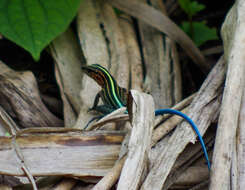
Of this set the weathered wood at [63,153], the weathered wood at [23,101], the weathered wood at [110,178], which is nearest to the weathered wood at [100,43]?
the weathered wood at [23,101]

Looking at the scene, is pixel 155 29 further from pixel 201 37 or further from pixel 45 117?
pixel 45 117

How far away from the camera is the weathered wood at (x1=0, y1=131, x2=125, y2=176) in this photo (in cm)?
146

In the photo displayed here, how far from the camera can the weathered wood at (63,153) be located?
1.46 metres

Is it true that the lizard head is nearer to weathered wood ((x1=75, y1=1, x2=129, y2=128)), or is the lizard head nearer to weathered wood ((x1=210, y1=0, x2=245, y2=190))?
weathered wood ((x1=75, y1=1, x2=129, y2=128))

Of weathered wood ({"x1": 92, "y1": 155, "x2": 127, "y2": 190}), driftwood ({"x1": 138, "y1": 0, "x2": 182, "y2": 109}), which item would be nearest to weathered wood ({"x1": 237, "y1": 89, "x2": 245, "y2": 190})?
weathered wood ({"x1": 92, "y1": 155, "x2": 127, "y2": 190})

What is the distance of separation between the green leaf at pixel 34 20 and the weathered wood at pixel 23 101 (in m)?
0.22

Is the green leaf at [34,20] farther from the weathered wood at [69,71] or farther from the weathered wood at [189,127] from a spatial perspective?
the weathered wood at [189,127]

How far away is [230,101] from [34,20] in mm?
1556

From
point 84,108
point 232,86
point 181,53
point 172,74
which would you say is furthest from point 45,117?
point 181,53

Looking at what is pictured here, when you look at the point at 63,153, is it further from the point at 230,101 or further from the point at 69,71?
the point at 69,71

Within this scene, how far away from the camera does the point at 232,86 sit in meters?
1.63

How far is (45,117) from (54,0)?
921 mm

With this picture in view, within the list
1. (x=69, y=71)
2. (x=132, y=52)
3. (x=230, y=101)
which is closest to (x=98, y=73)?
(x=69, y=71)

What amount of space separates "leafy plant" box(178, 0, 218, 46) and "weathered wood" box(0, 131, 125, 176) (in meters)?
1.82
